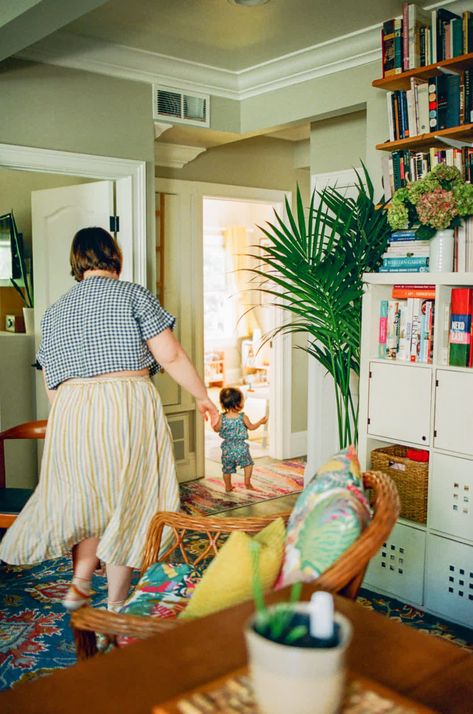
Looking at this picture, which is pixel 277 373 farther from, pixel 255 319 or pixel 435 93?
pixel 255 319

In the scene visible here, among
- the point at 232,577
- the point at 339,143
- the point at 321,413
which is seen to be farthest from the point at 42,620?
the point at 339,143

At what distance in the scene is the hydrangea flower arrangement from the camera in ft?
9.15

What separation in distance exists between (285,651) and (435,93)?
2924 mm

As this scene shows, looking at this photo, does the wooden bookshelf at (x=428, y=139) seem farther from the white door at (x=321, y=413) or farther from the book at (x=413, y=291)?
the white door at (x=321, y=413)

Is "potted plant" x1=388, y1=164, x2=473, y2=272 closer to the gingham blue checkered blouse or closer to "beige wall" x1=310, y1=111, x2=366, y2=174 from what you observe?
the gingham blue checkered blouse

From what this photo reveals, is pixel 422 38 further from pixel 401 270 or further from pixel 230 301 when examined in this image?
pixel 230 301

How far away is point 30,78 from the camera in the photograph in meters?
3.73

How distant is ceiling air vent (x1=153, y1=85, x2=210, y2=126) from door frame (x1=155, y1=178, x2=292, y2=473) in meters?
Answer: 0.69

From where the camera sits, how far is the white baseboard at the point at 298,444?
590 centimetres

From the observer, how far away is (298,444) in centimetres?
593

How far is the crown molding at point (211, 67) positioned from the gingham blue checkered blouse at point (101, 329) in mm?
1744

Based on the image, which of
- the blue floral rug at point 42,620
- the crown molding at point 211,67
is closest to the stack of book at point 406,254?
the crown molding at point 211,67

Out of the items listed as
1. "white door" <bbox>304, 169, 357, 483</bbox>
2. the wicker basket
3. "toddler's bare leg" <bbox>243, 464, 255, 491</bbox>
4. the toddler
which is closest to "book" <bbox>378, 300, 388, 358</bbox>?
the wicker basket

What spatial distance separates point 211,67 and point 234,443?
249 cm
